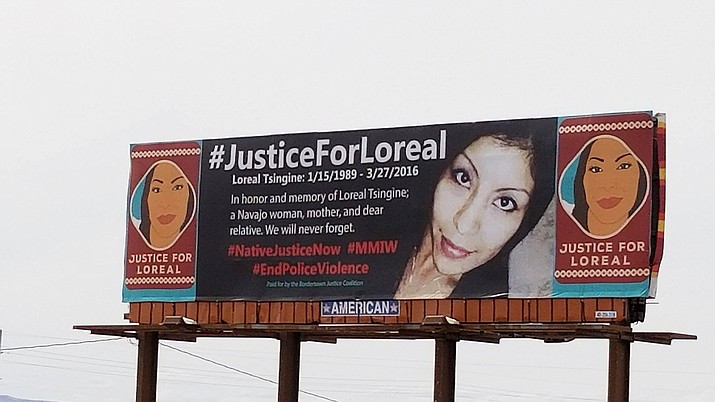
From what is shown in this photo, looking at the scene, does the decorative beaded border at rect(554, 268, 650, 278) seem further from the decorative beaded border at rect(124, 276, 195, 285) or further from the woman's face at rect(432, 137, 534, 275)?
the decorative beaded border at rect(124, 276, 195, 285)

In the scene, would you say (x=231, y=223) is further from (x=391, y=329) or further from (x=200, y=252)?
(x=391, y=329)

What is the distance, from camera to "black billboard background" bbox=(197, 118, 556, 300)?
81.6ft

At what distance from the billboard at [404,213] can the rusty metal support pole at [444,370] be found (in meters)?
0.77

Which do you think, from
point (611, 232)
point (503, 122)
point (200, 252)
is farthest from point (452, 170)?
point (200, 252)

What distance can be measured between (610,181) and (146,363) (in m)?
7.75

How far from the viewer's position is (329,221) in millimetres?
25484

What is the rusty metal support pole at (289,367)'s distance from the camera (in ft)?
86.0

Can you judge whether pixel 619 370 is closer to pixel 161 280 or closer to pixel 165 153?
pixel 161 280

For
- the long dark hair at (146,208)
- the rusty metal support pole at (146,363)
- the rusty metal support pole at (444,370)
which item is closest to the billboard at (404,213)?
the long dark hair at (146,208)

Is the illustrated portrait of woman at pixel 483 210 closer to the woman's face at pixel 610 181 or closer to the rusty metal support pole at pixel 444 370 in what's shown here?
the woman's face at pixel 610 181

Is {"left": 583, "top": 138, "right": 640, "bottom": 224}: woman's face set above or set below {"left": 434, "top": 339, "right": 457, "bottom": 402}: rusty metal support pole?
above

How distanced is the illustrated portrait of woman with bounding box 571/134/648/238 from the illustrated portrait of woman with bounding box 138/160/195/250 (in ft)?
20.0

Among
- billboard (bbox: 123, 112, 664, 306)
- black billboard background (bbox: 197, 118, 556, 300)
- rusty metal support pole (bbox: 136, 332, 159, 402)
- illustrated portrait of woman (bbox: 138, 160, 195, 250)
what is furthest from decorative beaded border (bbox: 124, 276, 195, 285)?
rusty metal support pole (bbox: 136, 332, 159, 402)

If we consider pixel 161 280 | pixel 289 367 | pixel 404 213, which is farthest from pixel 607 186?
pixel 161 280
